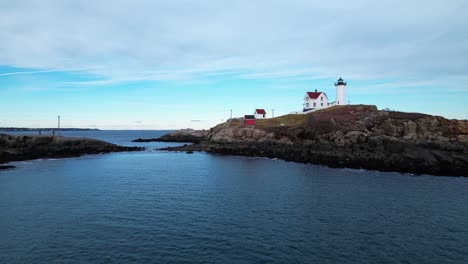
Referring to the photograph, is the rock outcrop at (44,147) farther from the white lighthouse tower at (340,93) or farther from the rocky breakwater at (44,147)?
the white lighthouse tower at (340,93)

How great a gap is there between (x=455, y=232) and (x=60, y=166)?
6154 cm

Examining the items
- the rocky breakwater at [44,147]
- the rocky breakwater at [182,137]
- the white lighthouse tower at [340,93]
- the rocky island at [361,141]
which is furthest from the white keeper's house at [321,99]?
the rocky breakwater at [44,147]

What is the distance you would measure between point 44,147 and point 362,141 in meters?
76.5

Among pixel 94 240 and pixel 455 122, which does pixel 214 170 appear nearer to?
pixel 94 240

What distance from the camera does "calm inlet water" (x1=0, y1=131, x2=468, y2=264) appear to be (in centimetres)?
2150

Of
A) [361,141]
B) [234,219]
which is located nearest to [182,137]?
[361,141]

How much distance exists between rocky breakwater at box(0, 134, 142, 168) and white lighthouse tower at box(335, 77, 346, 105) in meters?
72.7

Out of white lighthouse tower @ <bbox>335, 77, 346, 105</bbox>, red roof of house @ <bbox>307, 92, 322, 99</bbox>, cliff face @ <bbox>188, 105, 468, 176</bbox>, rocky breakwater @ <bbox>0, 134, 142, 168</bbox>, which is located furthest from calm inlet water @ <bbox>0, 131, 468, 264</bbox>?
red roof of house @ <bbox>307, 92, 322, 99</bbox>

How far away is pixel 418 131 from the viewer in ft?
245

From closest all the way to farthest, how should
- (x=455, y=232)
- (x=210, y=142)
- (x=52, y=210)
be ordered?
(x=455, y=232) < (x=52, y=210) < (x=210, y=142)

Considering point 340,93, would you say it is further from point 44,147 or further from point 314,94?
point 44,147

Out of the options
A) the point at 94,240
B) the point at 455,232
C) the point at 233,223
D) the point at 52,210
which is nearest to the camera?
the point at 94,240

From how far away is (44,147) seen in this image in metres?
83.0

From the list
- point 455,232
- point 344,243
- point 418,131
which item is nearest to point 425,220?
point 455,232
